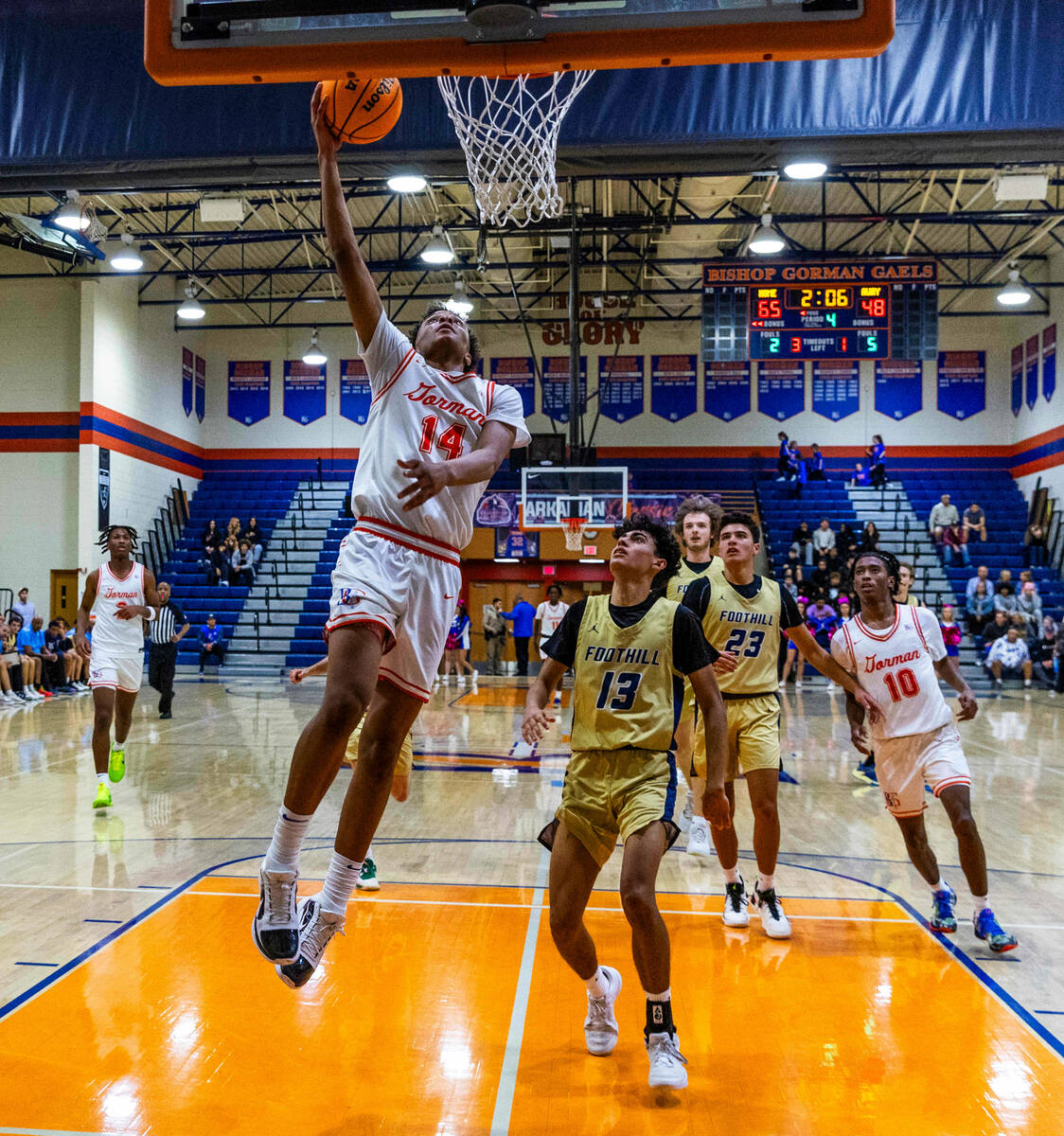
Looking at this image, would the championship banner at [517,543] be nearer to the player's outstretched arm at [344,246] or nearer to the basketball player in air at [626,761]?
the basketball player in air at [626,761]

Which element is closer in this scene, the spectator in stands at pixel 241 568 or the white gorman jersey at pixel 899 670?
the white gorman jersey at pixel 899 670

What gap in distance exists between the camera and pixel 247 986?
3891mm

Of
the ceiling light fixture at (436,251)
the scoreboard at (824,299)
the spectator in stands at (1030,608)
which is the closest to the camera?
the scoreboard at (824,299)

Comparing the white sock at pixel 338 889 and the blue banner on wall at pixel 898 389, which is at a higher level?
the blue banner on wall at pixel 898 389

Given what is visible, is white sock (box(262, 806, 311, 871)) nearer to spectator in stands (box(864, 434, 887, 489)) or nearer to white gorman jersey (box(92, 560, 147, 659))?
white gorman jersey (box(92, 560, 147, 659))

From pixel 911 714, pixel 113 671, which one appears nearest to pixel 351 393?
pixel 113 671

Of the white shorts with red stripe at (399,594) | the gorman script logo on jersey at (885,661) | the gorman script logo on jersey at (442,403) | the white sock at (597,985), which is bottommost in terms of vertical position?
the white sock at (597,985)

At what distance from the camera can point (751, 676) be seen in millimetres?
4863

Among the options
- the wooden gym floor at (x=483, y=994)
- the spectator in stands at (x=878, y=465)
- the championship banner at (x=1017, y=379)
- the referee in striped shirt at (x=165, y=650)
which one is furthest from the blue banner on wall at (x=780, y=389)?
the wooden gym floor at (x=483, y=994)

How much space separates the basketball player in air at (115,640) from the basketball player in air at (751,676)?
14.3ft

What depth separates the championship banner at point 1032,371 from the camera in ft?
77.6

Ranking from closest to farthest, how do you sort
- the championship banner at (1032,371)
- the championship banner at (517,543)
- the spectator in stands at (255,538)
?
the spectator in stands at (255,538)
the championship banner at (517,543)
the championship banner at (1032,371)

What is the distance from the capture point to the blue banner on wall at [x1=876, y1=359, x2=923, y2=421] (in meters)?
25.1

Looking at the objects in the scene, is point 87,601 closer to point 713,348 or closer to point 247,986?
point 247,986
